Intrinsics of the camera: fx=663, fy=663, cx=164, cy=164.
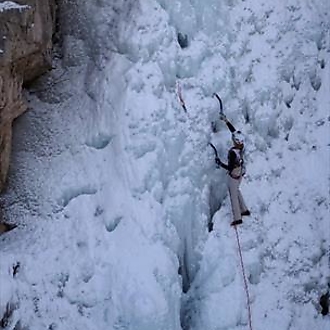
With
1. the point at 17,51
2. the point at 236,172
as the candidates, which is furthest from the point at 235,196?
the point at 17,51

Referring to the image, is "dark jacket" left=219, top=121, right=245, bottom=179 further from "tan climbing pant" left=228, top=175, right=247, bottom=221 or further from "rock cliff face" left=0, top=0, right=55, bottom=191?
"rock cliff face" left=0, top=0, right=55, bottom=191

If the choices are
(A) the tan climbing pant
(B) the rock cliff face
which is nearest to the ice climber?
(A) the tan climbing pant

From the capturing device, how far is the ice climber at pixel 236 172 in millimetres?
5133

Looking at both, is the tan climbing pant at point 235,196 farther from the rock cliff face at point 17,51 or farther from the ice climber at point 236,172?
the rock cliff face at point 17,51

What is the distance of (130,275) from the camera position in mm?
4660

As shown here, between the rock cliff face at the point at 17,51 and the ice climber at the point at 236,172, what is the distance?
155 centimetres

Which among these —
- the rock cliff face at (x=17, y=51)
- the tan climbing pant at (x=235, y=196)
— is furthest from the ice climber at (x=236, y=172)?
the rock cliff face at (x=17, y=51)

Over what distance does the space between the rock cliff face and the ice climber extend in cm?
155

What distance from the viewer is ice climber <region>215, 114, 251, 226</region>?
5.13 metres

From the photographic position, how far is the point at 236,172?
5.13 metres

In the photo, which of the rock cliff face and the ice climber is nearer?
the rock cliff face

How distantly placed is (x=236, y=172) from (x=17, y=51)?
6.15ft

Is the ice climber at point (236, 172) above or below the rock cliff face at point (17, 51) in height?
below

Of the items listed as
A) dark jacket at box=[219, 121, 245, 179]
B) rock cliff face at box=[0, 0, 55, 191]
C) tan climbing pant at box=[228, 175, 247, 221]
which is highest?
rock cliff face at box=[0, 0, 55, 191]
